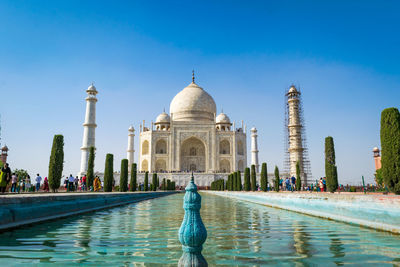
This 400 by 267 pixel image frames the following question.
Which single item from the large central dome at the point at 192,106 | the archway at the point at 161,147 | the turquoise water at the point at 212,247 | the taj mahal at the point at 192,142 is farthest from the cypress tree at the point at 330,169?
the archway at the point at 161,147

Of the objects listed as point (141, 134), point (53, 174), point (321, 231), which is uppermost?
point (141, 134)

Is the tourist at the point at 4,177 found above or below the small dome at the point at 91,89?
below

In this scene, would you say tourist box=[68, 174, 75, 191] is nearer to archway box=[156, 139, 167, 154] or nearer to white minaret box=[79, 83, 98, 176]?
A: white minaret box=[79, 83, 98, 176]

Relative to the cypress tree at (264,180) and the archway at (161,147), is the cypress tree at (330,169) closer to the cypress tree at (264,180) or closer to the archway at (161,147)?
the cypress tree at (264,180)

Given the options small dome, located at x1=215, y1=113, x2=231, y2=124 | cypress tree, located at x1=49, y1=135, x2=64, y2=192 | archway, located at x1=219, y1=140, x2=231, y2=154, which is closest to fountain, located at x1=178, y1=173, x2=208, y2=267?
cypress tree, located at x1=49, y1=135, x2=64, y2=192

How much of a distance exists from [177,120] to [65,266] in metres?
33.6

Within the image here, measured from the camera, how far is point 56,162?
11.3 m

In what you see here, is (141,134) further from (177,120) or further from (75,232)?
(75,232)

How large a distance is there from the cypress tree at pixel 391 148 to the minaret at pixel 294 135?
65.6ft

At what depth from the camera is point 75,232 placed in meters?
3.01

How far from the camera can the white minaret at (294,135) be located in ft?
91.6

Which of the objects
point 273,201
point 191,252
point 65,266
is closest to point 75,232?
point 65,266

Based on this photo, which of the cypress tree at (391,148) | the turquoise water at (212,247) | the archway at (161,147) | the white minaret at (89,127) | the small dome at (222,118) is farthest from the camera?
the small dome at (222,118)

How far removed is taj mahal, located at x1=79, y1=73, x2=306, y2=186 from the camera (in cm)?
2828
